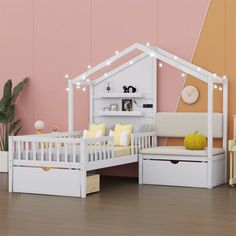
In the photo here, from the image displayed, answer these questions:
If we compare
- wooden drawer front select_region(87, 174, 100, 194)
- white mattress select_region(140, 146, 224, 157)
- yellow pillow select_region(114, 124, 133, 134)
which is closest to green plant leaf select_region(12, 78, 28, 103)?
yellow pillow select_region(114, 124, 133, 134)

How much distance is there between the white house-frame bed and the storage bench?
17cm

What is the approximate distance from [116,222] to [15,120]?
14.3 feet

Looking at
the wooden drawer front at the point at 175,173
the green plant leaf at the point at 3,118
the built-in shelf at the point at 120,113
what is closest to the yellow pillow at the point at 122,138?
the wooden drawer front at the point at 175,173

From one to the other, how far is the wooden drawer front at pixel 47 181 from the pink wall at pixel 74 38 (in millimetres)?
1887

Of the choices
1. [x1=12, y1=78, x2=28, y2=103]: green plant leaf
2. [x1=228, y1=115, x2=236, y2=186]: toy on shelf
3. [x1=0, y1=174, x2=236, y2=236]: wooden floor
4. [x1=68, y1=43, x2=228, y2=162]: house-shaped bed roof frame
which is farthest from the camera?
[x1=12, y1=78, x2=28, y2=103]: green plant leaf

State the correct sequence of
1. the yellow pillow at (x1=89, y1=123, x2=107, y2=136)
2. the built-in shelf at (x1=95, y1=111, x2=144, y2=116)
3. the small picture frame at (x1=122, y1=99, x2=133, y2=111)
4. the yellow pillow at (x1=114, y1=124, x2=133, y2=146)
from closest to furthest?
the yellow pillow at (x1=114, y1=124, x2=133, y2=146), the yellow pillow at (x1=89, y1=123, x2=107, y2=136), the built-in shelf at (x1=95, y1=111, x2=144, y2=116), the small picture frame at (x1=122, y1=99, x2=133, y2=111)

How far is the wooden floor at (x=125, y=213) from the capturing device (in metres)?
4.82

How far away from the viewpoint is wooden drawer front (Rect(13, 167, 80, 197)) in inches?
256

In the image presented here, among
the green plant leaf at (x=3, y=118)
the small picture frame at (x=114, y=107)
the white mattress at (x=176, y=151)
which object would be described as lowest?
the white mattress at (x=176, y=151)

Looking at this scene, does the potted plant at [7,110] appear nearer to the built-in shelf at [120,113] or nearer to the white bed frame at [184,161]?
the built-in shelf at [120,113]

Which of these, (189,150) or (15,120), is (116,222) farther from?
(15,120)

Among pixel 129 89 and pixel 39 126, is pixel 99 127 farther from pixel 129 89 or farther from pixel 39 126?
pixel 39 126

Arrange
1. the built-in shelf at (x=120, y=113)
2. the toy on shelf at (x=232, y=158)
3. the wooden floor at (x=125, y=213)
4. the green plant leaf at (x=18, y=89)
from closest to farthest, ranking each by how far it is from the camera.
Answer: the wooden floor at (x=125, y=213) < the toy on shelf at (x=232, y=158) < the built-in shelf at (x=120, y=113) < the green plant leaf at (x=18, y=89)

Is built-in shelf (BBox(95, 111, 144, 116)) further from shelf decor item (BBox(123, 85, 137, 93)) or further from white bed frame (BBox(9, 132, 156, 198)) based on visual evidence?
white bed frame (BBox(9, 132, 156, 198))
